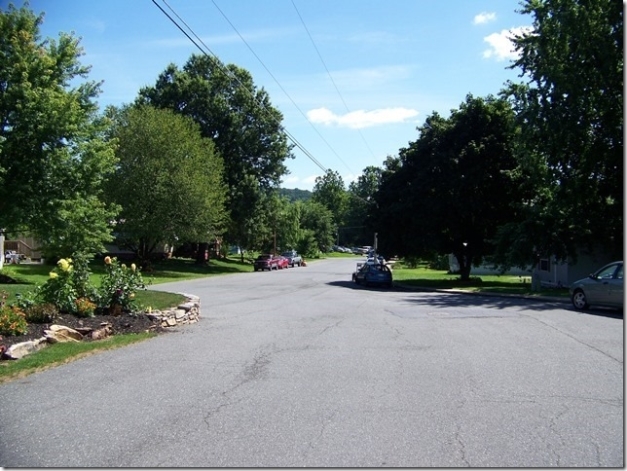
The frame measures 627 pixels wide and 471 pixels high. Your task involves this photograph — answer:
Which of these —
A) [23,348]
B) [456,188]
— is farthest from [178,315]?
[456,188]

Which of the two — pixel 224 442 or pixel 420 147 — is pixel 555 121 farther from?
pixel 224 442

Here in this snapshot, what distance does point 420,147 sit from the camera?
126ft

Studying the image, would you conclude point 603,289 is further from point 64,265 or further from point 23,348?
point 23,348

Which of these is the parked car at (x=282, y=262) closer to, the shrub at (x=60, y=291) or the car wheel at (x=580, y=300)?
the car wheel at (x=580, y=300)

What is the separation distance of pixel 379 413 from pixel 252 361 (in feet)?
11.2

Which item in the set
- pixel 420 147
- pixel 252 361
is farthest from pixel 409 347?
pixel 420 147

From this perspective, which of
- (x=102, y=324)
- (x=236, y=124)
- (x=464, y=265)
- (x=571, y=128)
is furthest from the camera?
(x=236, y=124)

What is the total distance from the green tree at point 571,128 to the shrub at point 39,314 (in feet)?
74.8

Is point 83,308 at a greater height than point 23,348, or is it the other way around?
point 83,308

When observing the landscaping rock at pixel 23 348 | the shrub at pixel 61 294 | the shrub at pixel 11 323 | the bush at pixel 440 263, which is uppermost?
the bush at pixel 440 263

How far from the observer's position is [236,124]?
57062 millimetres

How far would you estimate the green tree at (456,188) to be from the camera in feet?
116

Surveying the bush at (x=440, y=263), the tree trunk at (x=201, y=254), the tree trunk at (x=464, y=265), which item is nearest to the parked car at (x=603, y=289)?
the tree trunk at (x=464, y=265)

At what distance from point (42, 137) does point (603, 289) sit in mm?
20862
